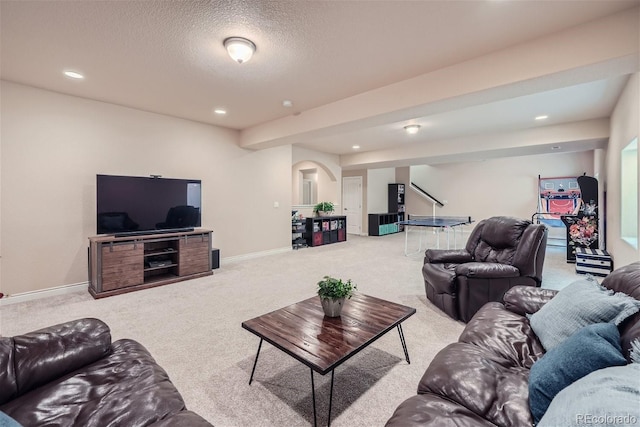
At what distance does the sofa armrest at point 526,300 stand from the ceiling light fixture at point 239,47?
9.70 feet

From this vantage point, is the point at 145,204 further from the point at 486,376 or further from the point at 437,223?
the point at 437,223

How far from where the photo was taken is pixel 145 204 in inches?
161

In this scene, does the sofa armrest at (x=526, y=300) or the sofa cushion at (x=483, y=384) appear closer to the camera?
the sofa cushion at (x=483, y=384)

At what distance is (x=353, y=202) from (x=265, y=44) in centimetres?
768

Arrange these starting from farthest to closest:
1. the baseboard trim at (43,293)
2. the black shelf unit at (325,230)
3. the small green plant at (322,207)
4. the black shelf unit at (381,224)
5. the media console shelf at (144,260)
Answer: the black shelf unit at (381,224), the small green plant at (322,207), the black shelf unit at (325,230), the media console shelf at (144,260), the baseboard trim at (43,293)

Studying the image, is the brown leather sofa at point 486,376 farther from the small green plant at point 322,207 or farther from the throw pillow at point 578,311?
the small green plant at point 322,207

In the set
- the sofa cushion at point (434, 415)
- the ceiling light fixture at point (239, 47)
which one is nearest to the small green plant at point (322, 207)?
the ceiling light fixture at point (239, 47)

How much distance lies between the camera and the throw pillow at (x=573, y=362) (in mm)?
979

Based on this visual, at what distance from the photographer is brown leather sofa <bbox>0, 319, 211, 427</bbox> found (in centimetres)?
107

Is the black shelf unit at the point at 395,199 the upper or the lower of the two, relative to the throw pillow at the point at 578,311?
upper

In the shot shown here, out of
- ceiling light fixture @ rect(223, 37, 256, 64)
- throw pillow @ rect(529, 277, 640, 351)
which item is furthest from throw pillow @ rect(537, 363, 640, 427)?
ceiling light fixture @ rect(223, 37, 256, 64)

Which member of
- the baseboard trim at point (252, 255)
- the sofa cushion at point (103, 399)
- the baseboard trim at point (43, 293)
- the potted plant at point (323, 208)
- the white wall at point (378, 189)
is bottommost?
the baseboard trim at point (43, 293)

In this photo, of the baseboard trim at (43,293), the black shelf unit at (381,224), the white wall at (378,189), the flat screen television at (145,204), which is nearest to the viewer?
the baseboard trim at (43,293)

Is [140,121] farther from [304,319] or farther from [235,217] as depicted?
[304,319]
